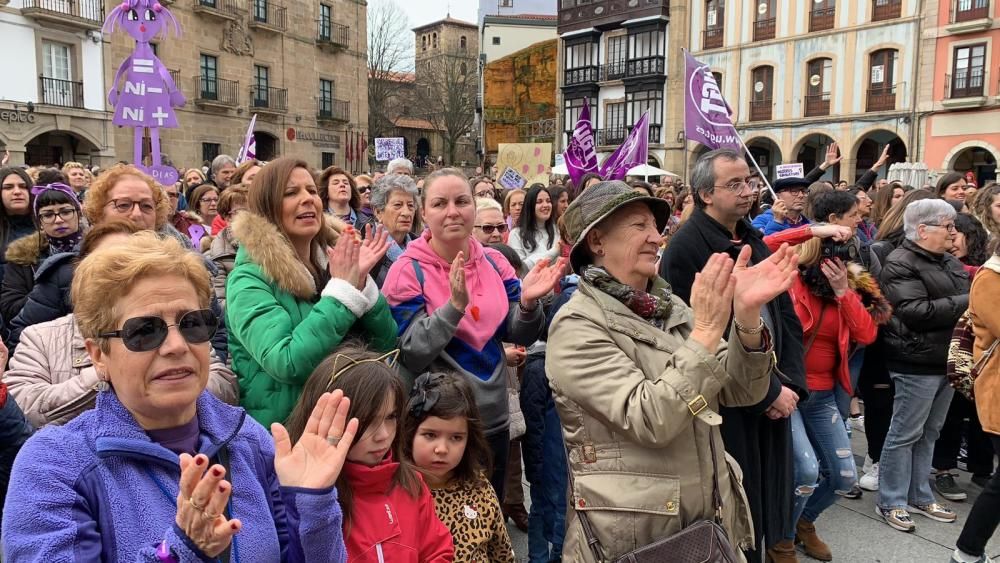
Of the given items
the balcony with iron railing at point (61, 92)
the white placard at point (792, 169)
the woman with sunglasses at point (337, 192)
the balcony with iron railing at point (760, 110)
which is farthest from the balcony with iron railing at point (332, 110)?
the woman with sunglasses at point (337, 192)

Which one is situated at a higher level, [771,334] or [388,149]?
[388,149]

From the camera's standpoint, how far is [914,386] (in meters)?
4.67

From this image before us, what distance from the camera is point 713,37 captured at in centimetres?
3312

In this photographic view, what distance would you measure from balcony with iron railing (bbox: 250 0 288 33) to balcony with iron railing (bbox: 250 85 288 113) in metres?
2.40

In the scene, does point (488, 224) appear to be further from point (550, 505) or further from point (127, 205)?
point (127, 205)

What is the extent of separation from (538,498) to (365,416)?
197 centimetres

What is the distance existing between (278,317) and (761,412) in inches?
88.6

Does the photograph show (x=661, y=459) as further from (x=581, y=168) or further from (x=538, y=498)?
(x=581, y=168)

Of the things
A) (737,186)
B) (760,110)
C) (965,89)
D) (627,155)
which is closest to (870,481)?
(737,186)

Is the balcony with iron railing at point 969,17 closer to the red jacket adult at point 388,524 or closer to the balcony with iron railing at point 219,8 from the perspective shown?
the balcony with iron railing at point 219,8

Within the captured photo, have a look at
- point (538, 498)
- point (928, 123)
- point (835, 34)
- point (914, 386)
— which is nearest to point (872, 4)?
point (835, 34)

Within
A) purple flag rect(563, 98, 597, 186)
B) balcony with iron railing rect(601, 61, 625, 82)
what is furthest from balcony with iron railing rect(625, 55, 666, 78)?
purple flag rect(563, 98, 597, 186)

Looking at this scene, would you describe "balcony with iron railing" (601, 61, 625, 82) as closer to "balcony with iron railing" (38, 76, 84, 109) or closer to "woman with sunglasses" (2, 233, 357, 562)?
"balcony with iron railing" (38, 76, 84, 109)

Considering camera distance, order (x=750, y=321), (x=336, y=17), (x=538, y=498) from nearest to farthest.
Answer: (x=750, y=321), (x=538, y=498), (x=336, y=17)
